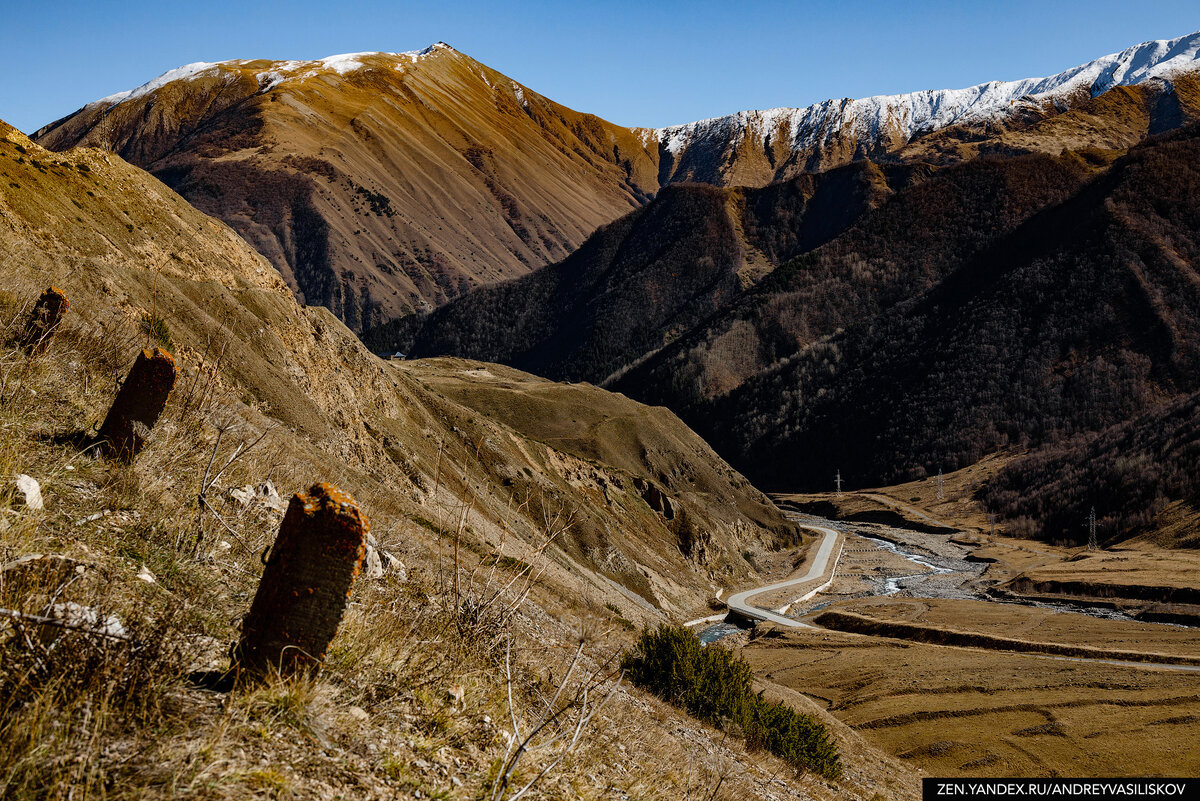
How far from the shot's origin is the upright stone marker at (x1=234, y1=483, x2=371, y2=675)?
345 centimetres

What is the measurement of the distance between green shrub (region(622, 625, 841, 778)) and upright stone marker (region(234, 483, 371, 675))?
10.8 meters

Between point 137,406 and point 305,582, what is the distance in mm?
3163

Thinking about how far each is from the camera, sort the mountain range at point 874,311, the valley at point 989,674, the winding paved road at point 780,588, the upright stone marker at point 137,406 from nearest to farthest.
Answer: the upright stone marker at point 137,406 < the valley at point 989,674 < the winding paved road at point 780,588 < the mountain range at point 874,311

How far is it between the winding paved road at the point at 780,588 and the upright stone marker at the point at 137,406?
155 ft

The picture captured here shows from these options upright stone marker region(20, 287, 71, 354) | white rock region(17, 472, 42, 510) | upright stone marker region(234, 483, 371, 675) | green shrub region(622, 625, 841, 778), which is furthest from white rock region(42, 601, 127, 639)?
green shrub region(622, 625, 841, 778)

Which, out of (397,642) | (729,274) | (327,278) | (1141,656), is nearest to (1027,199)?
(729,274)

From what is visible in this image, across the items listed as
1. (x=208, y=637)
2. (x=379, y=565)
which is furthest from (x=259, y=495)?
(x=208, y=637)

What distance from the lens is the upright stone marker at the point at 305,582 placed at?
3453 millimetres

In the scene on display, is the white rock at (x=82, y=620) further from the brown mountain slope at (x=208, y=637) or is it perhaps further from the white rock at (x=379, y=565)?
the white rock at (x=379, y=565)

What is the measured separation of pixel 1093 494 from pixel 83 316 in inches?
3715

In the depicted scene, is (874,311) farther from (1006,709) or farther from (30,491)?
(30,491)

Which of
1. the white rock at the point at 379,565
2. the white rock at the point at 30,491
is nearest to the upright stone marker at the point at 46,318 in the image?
the white rock at the point at 379,565

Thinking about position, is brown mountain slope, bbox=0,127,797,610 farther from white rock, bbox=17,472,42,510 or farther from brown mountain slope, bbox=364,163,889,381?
brown mountain slope, bbox=364,163,889,381

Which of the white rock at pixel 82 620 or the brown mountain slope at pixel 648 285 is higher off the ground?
the brown mountain slope at pixel 648 285
